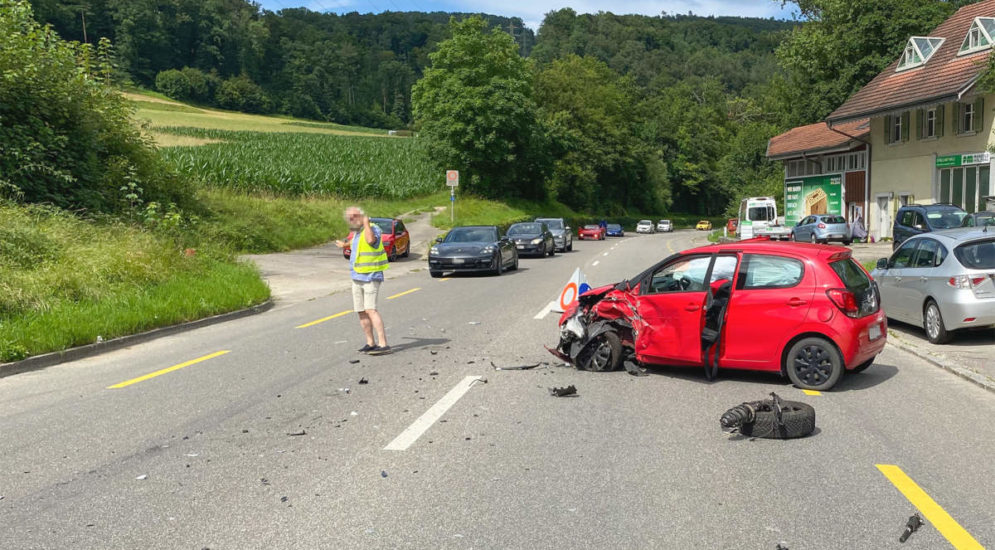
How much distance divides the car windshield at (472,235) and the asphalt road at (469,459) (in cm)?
1501

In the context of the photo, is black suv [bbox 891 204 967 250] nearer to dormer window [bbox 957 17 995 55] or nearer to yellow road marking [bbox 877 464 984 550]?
dormer window [bbox 957 17 995 55]

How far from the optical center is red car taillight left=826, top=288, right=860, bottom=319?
310 inches

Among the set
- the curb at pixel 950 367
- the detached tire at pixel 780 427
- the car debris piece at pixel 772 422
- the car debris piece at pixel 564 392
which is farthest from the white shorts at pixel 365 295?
the curb at pixel 950 367

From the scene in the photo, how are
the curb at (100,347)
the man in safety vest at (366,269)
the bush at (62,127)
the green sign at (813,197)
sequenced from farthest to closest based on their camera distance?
the green sign at (813,197) < the bush at (62,127) < the man in safety vest at (366,269) < the curb at (100,347)

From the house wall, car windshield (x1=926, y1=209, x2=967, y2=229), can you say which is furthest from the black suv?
the house wall

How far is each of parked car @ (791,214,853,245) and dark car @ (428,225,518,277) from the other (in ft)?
58.2

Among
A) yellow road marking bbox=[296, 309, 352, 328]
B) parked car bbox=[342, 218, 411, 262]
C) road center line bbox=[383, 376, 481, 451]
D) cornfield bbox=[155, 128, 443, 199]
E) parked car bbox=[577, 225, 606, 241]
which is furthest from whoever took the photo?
parked car bbox=[577, 225, 606, 241]

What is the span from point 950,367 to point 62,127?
20888mm

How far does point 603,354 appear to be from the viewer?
905 cm

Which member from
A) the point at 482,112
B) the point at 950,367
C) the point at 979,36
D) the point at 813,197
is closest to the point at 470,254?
the point at 950,367

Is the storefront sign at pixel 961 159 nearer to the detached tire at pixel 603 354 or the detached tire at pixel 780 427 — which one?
the detached tire at pixel 603 354

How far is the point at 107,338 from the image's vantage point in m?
12.0

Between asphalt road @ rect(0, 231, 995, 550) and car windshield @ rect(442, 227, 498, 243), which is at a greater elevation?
car windshield @ rect(442, 227, 498, 243)

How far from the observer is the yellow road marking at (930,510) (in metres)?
4.30
